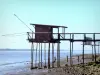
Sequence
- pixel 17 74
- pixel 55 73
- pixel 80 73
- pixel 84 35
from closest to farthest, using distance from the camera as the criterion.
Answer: pixel 80 73, pixel 55 73, pixel 17 74, pixel 84 35

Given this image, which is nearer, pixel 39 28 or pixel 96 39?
pixel 96 39

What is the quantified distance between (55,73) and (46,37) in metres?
9.17

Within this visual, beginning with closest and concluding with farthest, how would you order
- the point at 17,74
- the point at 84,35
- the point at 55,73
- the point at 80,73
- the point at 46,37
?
the point at 80,73, the point at 55,73, the point at 17,74, the point at 84,35, the point at 46,37

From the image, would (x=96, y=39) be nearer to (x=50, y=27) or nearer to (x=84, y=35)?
(x=84, y=35)

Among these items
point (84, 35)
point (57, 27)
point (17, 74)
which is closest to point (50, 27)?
point (57, 27)

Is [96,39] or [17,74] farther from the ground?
[96,39]

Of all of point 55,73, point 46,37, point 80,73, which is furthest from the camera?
point 46,37

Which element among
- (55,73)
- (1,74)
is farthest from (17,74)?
(55,73)

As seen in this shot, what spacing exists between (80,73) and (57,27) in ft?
41.9

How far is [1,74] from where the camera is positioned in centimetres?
3669

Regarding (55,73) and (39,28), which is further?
(39,28)

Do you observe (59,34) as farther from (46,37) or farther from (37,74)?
(37,74)

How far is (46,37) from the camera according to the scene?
133 feet

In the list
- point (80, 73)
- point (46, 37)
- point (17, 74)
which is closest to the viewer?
point (80, 73)
